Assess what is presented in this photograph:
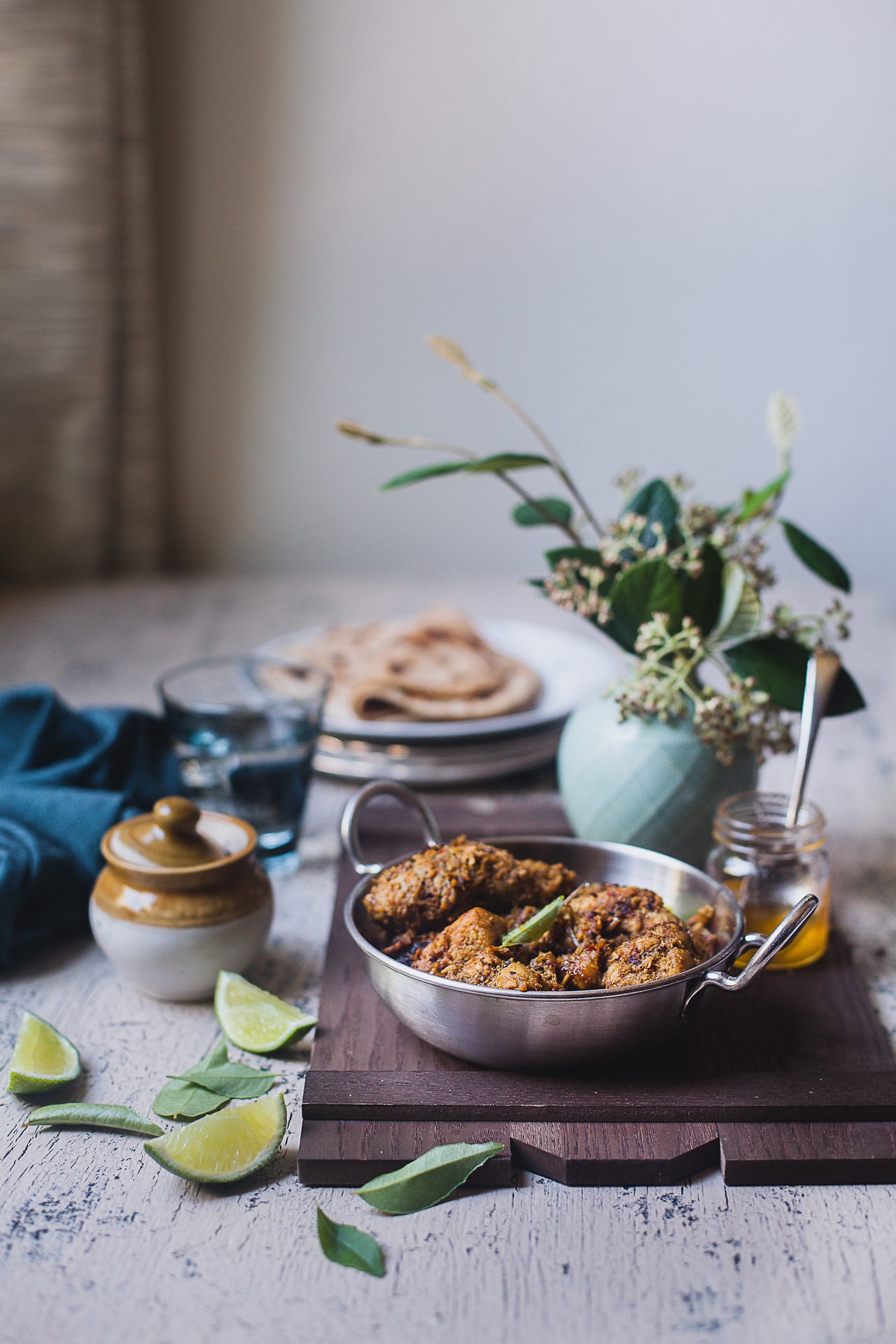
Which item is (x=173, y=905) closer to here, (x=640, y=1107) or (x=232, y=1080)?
(x=232, y=1080)

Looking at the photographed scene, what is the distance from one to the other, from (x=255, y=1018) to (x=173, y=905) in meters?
0.11

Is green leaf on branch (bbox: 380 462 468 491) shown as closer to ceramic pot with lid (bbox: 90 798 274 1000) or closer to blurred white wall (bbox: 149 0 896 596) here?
ceramic pot with lid (bbox: 90 798 274 1000)

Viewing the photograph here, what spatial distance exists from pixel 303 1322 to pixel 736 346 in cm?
237

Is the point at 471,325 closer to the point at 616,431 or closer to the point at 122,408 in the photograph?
the point at 616,431

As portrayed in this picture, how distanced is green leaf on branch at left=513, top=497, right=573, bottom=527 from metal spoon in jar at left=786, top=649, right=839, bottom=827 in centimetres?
26

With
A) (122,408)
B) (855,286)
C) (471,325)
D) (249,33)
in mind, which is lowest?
(122,408)

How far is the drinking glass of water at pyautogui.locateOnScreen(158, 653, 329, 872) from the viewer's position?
3.86ft

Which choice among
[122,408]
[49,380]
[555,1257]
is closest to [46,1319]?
[555,1257]

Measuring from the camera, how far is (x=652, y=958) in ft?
2.58

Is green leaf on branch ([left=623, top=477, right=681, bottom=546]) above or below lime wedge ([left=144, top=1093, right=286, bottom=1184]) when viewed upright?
above

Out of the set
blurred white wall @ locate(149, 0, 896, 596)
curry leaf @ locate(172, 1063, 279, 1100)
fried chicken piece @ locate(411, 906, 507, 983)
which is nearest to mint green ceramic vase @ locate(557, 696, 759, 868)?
fried chicken piece @ locate(411, 906, 507, 983)

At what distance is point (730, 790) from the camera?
3.52 feet

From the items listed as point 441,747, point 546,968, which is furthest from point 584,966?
point 441,747

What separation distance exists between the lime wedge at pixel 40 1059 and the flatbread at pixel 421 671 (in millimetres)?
592
